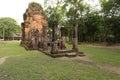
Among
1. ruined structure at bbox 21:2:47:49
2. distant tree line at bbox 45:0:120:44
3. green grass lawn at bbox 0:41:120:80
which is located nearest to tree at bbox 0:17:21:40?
distant tree line at bbox 45:0:120:44

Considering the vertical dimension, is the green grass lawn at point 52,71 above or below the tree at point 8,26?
below

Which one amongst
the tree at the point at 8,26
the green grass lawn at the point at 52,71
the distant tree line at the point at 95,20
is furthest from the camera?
the tree at the point at 8,26

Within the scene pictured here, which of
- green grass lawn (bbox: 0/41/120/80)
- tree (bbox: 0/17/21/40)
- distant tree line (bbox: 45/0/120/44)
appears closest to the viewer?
green grass lawn (bbox: 0/41/120/80)

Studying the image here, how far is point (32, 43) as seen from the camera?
89.6 ft

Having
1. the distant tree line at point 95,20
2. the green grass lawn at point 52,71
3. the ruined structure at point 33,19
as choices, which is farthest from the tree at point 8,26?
the green grass lawn at point 52,71

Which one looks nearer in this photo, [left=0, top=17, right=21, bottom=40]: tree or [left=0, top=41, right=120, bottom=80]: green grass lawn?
[left=0, top=41, right=120, bottom=80]: green grass lawn

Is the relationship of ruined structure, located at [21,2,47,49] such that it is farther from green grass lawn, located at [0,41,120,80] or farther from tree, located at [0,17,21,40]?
tree, located at [0,17,21,40]

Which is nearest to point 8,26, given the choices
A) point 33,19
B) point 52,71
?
point 33,19

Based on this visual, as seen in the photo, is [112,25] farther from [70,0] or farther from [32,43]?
[32,43]

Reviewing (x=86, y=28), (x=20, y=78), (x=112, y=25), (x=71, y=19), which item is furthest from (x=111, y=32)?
(x=20, y=78)

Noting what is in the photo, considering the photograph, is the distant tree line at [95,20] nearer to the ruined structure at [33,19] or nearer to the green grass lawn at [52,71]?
the ruined structure at [33,19]

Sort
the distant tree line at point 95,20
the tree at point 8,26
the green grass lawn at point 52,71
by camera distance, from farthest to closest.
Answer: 1. the tree at point 8,26
2. the distant tree line at point 95,20
3. the green grass lawn at point 52,71

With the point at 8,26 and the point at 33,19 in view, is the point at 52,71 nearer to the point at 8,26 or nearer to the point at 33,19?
the point at 33,19

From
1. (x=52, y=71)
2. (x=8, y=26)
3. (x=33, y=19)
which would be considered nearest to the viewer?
(x=52, y=71)
